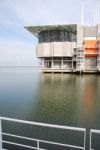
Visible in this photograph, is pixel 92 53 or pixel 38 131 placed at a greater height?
pixel 92 53

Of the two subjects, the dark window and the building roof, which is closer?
the building roof

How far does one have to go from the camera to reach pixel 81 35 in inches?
A: 2031

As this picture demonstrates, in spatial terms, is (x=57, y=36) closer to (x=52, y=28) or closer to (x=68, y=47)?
(x=52, y=28)

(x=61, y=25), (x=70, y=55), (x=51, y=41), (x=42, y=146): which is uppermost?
(x=61, y=25)

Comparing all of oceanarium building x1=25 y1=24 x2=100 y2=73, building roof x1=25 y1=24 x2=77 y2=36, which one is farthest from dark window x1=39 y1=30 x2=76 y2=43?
building roof x1=25 y1=24 x2=77 y2=36

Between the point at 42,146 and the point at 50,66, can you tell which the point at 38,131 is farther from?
the point at 50,66

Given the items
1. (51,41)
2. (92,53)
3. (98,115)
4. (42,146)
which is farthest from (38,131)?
(51,41)

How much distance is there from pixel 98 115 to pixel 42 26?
147ft

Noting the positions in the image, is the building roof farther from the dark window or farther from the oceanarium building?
the dark window

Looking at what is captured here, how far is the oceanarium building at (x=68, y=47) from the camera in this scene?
164 feet

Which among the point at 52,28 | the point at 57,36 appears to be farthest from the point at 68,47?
the point at 52,28

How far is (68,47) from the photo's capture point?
52562 mm

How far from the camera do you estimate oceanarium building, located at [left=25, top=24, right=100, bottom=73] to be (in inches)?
1972

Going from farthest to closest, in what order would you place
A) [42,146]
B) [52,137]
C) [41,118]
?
1. [41,118]
2. [52,137]
3. [42,146]
